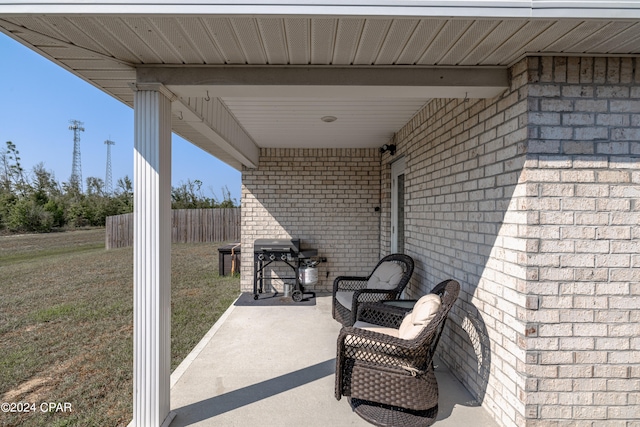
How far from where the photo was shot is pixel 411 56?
2078 mm

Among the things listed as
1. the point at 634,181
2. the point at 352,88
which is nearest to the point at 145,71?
the point at 352,88

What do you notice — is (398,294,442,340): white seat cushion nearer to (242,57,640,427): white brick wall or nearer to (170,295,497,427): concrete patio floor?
(242,57,640,427): white brick wall

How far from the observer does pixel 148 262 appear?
223cm

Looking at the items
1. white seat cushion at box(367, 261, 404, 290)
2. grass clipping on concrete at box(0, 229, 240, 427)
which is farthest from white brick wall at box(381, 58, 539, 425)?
grass clipping on concrete at box(0, 229, 240, 427)

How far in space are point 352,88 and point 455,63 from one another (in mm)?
678

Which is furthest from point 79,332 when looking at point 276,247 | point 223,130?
point 223,130

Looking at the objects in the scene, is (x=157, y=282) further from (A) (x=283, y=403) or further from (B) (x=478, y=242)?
(B) (x=478, y=242)

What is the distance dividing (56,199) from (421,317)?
82.8 ft

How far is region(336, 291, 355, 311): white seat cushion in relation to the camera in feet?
12.9

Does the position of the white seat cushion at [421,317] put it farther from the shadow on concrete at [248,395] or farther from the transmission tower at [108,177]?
the transmission tower at [108,177]

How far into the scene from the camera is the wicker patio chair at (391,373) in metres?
2.26

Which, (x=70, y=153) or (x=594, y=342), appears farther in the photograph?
(x=70, y=153)

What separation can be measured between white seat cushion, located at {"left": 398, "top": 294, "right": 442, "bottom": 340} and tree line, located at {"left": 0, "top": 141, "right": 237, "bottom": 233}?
18.1 m

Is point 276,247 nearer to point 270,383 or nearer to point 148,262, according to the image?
point 270,383
